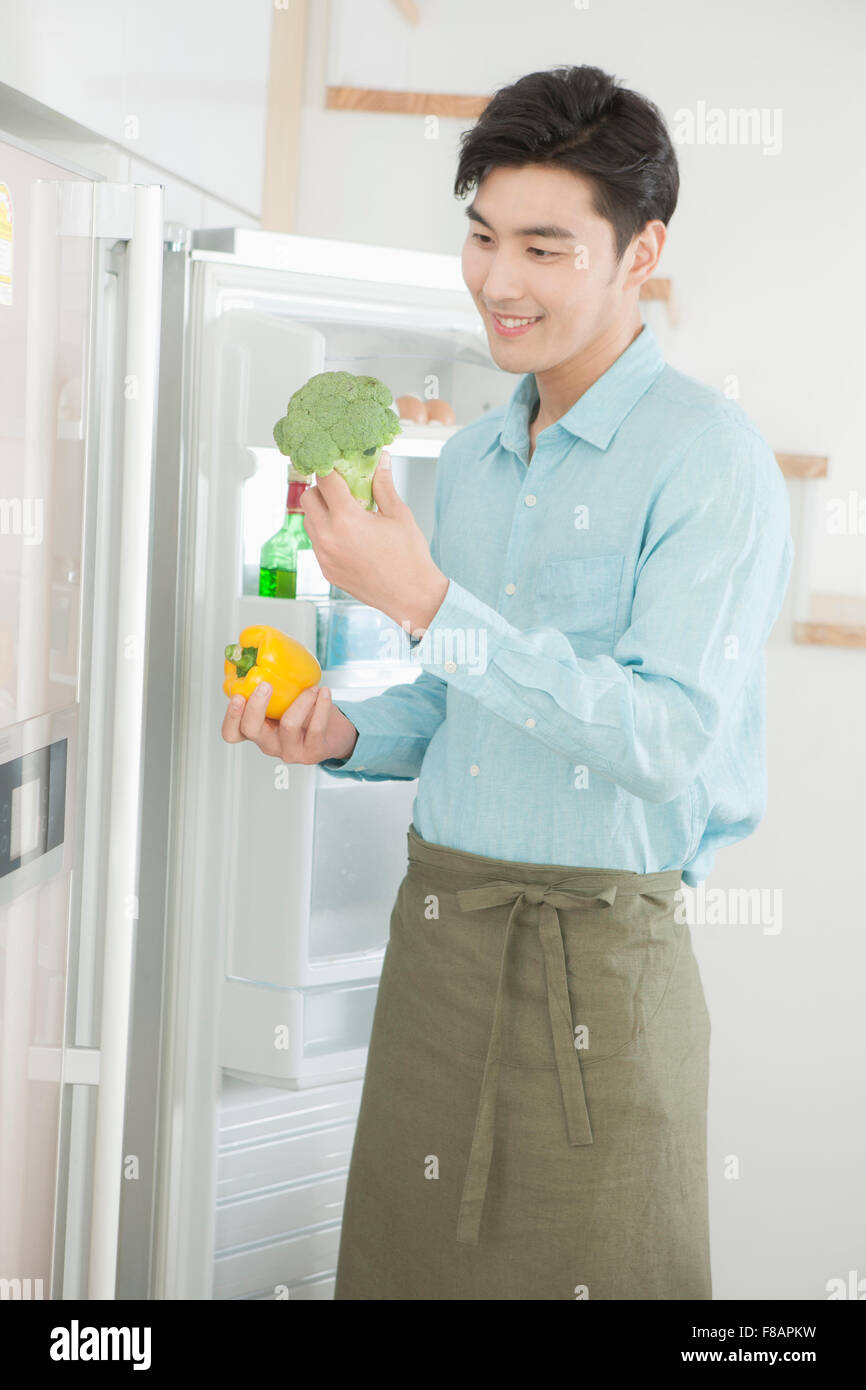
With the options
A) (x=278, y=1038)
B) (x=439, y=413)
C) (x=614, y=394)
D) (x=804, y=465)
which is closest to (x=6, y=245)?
(x=614, y=394)

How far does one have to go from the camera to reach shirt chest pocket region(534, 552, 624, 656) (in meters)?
1.14

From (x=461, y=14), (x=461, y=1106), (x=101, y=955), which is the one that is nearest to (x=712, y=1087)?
(x=461, y=1106)

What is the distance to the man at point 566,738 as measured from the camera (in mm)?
1032

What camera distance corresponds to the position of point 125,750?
121 cm

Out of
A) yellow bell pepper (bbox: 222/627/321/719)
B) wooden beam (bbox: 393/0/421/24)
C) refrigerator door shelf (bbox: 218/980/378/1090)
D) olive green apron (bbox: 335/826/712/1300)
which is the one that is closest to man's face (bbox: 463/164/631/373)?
yellow bell pepper (bbox: 222/627/321/719)

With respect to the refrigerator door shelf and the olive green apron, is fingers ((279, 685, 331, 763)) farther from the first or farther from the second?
the refrigerator door shelf

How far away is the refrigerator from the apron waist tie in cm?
35

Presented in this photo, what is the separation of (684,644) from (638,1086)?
425mm

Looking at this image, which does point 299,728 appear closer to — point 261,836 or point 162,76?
point 261,836

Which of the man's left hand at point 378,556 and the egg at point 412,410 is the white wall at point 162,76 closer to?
the egg at point 412,410

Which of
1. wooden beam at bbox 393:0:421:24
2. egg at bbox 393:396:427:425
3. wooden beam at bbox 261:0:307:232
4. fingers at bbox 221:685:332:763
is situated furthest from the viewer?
Result: wooden beam at bbox 393:0:421:24

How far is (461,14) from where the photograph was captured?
2154 mm

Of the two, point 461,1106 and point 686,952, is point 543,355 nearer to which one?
point 686,952

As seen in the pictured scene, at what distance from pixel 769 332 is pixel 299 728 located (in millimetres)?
1243
